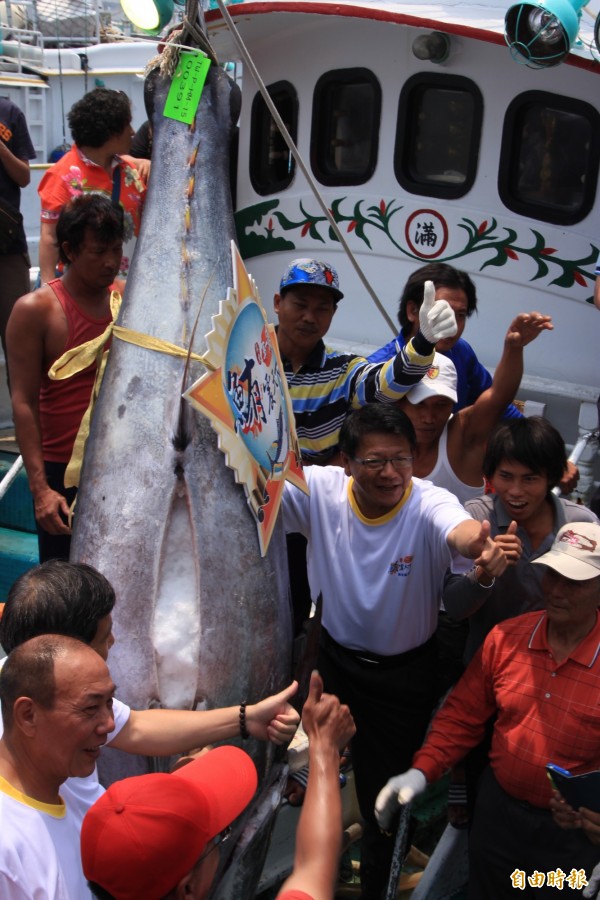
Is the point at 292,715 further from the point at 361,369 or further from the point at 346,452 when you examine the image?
the point at 361,369

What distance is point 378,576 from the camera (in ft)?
9.30

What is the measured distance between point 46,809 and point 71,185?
130 inches

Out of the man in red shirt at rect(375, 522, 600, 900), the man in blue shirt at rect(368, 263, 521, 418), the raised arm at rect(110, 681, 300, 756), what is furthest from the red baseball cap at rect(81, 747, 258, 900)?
the man in blue shirt at rect(368, 263, 521, 418)

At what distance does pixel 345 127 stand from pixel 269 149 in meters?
0.59

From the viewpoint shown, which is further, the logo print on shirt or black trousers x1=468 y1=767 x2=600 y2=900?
the logo print on shirt

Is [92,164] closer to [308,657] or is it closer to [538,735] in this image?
[308,657]

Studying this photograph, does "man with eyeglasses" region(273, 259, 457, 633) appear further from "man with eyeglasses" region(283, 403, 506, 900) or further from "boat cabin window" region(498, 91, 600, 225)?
"boat cabin window" region(498, 91, 600, 225)

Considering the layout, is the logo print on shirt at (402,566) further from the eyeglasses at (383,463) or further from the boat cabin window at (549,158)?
the boat cabin window at (549,158)

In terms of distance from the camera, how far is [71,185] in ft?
14.9

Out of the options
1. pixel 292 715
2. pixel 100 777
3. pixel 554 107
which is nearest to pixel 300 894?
pixel 292 715

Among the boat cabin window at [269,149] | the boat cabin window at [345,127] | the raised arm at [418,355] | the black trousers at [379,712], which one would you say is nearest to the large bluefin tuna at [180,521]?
the black trousers at [379,712]

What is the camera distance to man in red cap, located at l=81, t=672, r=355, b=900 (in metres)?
1.74

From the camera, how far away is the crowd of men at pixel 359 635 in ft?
6.10

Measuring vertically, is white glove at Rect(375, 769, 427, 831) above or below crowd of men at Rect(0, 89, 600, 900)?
below
